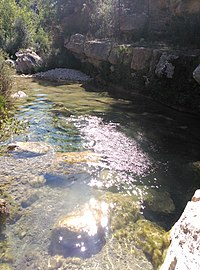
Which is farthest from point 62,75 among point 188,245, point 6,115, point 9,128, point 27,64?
point 188,245

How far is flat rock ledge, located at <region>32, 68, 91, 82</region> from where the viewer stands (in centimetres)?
1860

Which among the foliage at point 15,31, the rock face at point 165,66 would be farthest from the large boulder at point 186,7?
the foliage at point 15,31

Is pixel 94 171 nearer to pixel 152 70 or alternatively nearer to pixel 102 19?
pixel 152 70

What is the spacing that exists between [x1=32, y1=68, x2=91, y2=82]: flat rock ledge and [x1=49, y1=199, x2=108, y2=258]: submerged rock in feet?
48.7

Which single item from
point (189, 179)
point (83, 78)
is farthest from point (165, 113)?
point (83, 78)

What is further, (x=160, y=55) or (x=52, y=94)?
(x=52, y=94)

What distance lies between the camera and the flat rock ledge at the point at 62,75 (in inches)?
732

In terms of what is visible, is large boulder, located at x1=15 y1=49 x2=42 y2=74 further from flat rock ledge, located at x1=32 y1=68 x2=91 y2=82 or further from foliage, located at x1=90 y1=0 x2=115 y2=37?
foliage, located at x1=90 y1=0 x2=115 y2=37

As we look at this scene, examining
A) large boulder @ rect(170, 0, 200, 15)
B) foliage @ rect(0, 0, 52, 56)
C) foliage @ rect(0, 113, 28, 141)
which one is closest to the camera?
foliage @ rect(0, 113, 28, 141)

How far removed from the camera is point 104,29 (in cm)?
1880

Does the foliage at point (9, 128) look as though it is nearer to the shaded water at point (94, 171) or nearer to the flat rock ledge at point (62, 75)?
the shaded water at point (94, 171)

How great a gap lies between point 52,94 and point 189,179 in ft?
31.5

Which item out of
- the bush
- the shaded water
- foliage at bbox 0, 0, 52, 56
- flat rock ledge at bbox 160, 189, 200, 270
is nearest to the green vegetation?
the bush

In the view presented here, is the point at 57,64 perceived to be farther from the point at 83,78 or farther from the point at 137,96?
the point at 137,96
